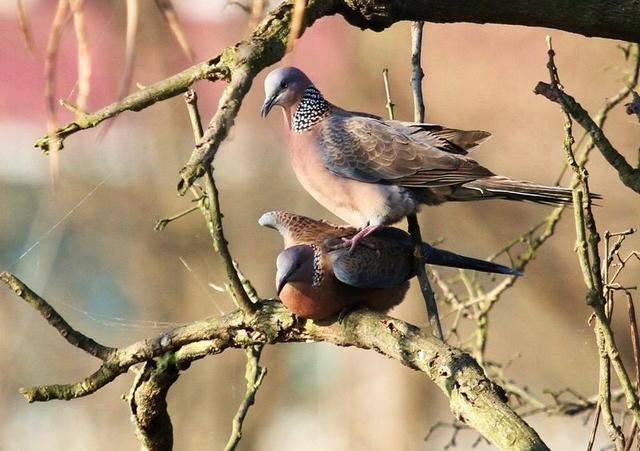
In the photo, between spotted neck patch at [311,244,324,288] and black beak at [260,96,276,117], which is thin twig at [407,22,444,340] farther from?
black beak at [260,96,276,117]

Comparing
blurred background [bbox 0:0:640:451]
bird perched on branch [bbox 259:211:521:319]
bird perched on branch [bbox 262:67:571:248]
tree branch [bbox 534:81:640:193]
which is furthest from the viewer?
blurred background [bbox 0:0:640:451]

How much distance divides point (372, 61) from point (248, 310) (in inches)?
136

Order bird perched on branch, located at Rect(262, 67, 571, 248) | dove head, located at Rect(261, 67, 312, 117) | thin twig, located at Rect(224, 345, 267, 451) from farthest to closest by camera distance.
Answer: dove head, located at Rect(261, 67, 312, 117) < bird perched on branch, located at Rect(262, 67, 571, 248) < thin twig, located at Rect(224, 345, 267, 451)

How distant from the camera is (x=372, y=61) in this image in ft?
17.5

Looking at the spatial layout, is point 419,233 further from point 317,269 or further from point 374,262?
point 317,269

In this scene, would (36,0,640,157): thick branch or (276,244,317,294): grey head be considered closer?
(36,0,640,157): thick branch

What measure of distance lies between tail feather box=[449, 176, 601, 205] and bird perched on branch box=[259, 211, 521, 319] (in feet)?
0.58

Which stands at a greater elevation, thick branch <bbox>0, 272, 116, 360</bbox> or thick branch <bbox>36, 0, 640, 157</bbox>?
thick branch <bbox>36, 0, 640, 157</bbox>

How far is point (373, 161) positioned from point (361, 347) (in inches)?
27.7

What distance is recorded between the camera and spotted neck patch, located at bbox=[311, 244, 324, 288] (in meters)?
2.18

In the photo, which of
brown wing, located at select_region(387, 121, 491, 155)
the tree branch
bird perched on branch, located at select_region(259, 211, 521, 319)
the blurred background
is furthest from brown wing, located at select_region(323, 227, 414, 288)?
the blurred background

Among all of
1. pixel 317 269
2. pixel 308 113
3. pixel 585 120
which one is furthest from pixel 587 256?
pixel 308 113

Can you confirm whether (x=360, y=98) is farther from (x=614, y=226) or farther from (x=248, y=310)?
(x=248, y=310)

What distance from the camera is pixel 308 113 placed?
107 inches
